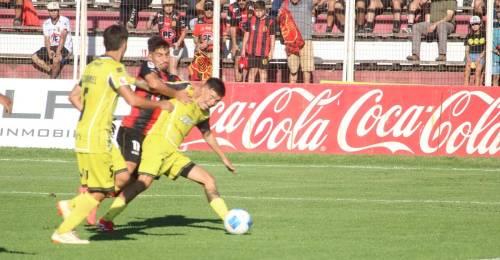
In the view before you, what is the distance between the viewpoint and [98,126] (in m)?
11.1

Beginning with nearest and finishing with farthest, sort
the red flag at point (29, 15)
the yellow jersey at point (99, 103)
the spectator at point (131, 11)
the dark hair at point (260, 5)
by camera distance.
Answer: the yellow jersey at point (99, 103) < the dark hair at point (260, 5) < the spectator at point (131, 11) < the red flag at point (29, 15)

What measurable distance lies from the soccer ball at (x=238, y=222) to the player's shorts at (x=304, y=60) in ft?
39.4

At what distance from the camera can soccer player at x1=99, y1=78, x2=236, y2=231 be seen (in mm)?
12453

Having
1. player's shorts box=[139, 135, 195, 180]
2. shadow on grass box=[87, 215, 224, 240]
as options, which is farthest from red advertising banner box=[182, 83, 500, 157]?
player's shorts box=[139, 135, 195, 180]

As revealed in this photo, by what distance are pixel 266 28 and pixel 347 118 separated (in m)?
2.80

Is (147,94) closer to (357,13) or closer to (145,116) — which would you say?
(145,116)

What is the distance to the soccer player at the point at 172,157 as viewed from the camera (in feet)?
40.9

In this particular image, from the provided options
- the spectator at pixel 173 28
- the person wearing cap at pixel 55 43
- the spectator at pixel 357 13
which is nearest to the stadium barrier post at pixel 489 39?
the spectator at pixel 357 13

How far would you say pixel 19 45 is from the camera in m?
24.8

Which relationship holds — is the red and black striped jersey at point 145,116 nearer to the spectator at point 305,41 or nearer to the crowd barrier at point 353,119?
the crowd barrier at point 353,119

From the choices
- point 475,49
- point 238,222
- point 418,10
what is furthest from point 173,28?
point 238,222

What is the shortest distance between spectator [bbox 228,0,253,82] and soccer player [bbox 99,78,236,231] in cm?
1165

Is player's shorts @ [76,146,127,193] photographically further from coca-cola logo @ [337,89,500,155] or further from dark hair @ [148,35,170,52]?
coca-cola logo @ [337,89,500,155]

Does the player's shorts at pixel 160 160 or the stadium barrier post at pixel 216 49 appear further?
the stadium barrier post at pixel 216 49
